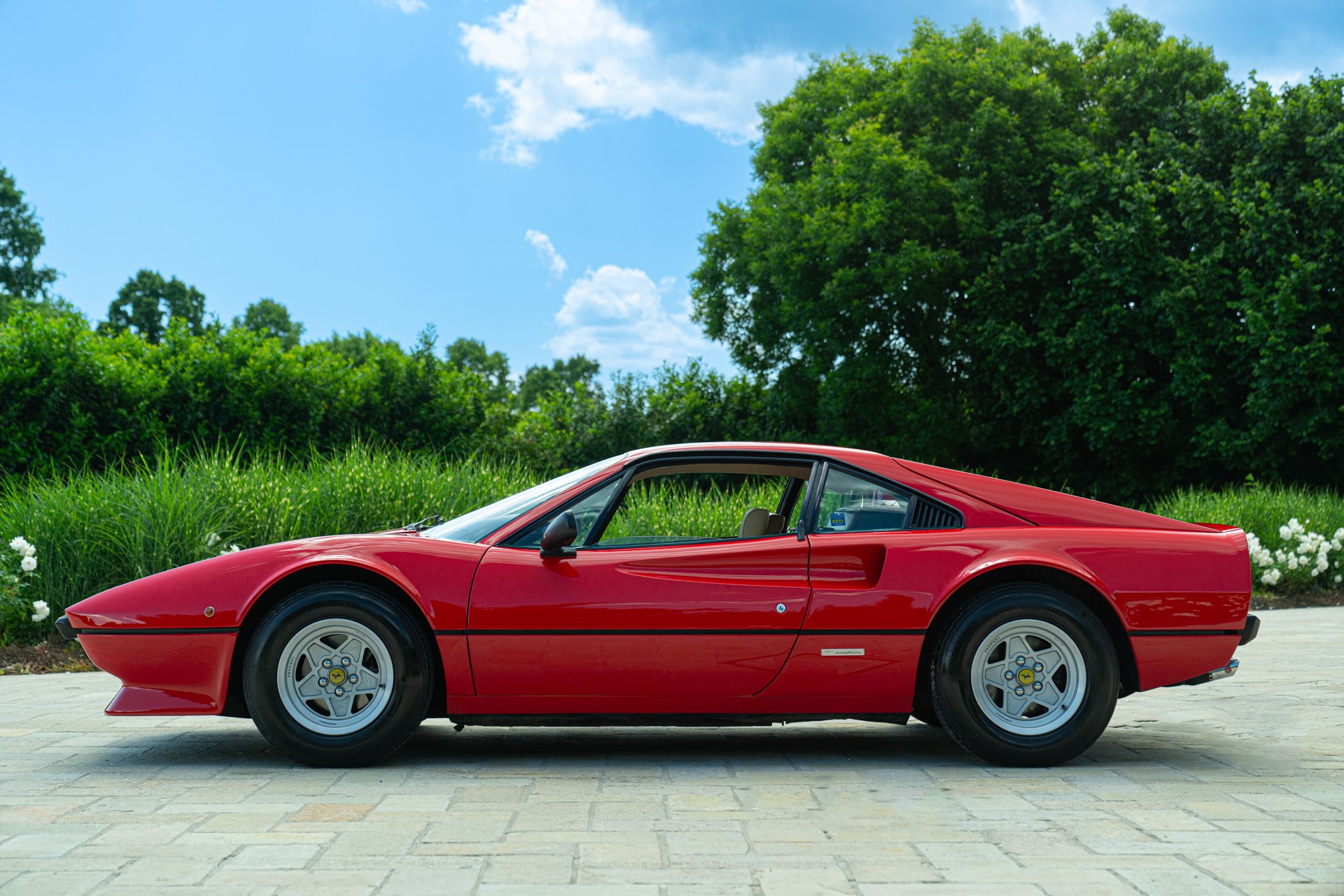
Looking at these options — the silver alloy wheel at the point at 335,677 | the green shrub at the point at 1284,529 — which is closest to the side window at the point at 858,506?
the silver alloy wheel at the point at 335,677

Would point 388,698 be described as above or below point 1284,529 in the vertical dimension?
below

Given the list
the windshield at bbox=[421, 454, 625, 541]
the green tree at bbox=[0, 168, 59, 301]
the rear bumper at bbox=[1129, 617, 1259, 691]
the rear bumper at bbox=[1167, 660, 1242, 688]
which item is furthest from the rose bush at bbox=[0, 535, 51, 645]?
the green tree at bbox=[0, 168, 59, 301]

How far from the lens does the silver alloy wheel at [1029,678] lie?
4.52 meters

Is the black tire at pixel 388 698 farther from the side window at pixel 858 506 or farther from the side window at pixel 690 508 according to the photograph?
the side window at pixel 690 508

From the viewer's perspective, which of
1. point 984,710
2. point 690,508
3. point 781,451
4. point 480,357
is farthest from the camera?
point 480,357

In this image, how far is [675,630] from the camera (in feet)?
14.6

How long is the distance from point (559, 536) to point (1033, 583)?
2013mm

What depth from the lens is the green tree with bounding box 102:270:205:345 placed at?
60375 millimetres

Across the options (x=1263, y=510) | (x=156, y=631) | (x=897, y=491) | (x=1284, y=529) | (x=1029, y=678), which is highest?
(x=897, y=491)

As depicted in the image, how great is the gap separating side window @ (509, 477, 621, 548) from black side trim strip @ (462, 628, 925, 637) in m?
0.38

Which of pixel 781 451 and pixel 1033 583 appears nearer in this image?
pixel 1033 583

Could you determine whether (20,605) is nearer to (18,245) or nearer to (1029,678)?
(1029,678)

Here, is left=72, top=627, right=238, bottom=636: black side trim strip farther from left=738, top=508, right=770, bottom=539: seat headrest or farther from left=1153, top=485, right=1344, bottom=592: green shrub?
left=1153, top=485, right=1344, bottom=592: green shrub

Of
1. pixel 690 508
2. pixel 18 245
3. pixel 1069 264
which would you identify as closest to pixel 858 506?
pixel 690 508
